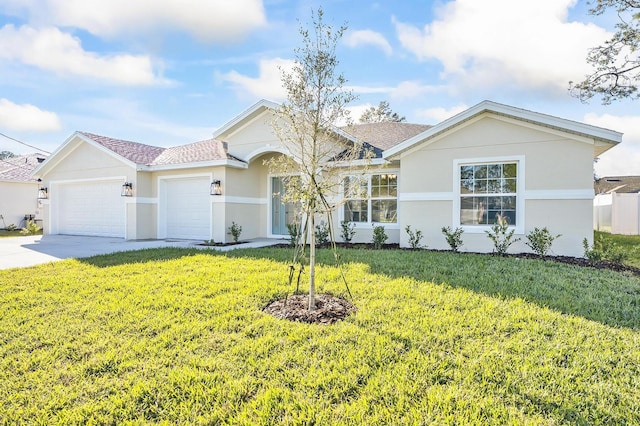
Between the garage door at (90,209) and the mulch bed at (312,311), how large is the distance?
1189cm

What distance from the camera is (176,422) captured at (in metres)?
2.52

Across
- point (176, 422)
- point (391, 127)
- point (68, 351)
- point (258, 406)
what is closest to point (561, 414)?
point (258, 406)

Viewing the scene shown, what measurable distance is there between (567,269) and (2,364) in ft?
29.8

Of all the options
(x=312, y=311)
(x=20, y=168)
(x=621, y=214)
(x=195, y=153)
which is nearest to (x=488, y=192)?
(x=312, y=311)

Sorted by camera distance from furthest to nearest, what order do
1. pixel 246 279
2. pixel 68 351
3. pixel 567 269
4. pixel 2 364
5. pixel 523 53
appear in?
1. pixel 523 53
2. pixel 567 269
3. pixel 246 279
4. pixel 68 351
5. pixel 2 364

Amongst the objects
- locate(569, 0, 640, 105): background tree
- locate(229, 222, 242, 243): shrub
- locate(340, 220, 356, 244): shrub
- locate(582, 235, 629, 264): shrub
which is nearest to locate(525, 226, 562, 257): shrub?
A: locate(582, 235, 629, 264): shrub

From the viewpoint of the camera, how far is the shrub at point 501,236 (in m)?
8.95

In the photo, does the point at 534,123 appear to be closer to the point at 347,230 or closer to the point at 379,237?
the point at 379,237

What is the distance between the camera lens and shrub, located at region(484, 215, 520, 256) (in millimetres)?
8953

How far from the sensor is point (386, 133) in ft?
46.1

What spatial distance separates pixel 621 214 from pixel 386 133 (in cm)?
1488

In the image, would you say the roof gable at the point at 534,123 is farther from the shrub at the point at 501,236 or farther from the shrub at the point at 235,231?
the shrub at the point at 235,231

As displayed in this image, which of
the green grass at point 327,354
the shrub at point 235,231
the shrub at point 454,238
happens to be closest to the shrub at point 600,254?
the green grass at point 327,354

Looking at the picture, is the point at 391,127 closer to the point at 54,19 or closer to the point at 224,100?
the point at 224,100
